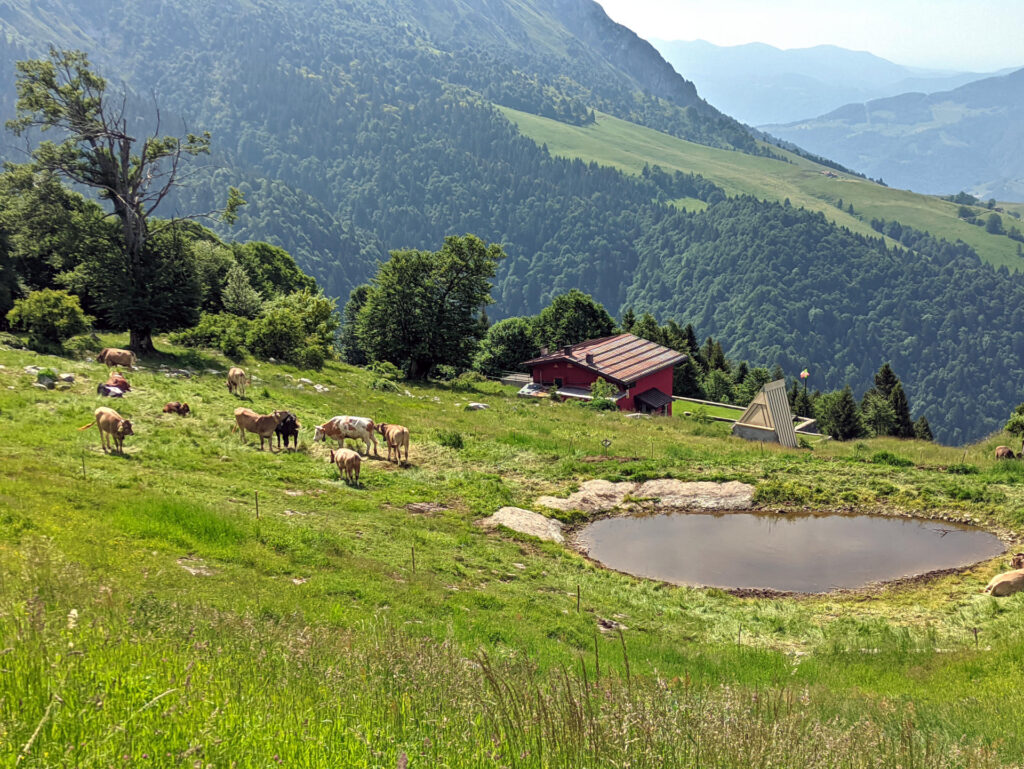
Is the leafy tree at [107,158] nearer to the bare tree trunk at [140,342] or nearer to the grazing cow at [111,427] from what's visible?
the bare tree trunk at [140,342]

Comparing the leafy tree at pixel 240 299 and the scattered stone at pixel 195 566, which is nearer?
the scattered stone at pixel 195 566

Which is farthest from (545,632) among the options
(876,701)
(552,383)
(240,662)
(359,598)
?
(552,383)

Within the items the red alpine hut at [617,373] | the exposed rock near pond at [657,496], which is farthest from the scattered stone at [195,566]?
the red alpine hut at [617,373]

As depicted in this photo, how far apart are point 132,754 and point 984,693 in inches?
471

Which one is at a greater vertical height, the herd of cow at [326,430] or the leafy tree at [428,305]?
the leafy tree at [428,305]

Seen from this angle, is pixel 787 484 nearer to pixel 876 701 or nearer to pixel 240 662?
pixel 876 701

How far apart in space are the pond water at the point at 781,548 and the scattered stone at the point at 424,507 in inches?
199

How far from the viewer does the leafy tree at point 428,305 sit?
193 ft

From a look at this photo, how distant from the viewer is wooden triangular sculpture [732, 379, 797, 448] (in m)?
46.7

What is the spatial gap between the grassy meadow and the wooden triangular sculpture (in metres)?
6.79

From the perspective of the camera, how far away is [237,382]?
32969 millimetres

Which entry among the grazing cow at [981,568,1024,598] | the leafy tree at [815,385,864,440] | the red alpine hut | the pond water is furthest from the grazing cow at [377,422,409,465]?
the leafy tree at [815,385,864,440]

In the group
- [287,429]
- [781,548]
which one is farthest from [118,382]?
[781,548]

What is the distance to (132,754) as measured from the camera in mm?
3791
